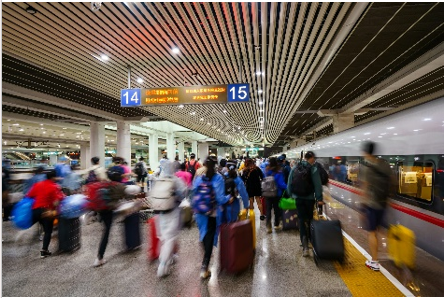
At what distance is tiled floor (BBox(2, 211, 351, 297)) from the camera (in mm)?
3459

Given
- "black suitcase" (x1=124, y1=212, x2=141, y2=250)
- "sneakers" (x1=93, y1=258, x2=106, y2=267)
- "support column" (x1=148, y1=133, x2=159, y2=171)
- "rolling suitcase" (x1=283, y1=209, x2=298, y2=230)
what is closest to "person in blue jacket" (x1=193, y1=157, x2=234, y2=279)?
"black suitcase" (x1=124, y1=212, x2=141, y2=250)

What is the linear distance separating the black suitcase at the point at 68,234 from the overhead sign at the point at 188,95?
15.3 ft

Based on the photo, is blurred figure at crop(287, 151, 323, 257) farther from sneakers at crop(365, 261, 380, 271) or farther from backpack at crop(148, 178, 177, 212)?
backpack at crop(148, 178, 177, 212)

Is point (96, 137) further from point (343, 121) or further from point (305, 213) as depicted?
point (305, 213)

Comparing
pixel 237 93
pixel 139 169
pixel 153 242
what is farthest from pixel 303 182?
pixel 139 169

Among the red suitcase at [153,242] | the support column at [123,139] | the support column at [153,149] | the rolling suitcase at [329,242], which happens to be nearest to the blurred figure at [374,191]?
the rolling suitcase at [329,242]

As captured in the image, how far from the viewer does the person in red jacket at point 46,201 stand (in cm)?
464

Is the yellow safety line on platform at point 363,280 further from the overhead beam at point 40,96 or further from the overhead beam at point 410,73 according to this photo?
the overhead beam at point 40,96

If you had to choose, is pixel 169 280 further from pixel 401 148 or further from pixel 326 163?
pixel 326 163

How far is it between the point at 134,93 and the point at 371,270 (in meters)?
7.49

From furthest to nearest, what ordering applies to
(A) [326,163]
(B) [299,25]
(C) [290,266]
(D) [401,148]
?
(A) [326,163] < (B) [299,25] < (D) [401,148] < (C) [290,266]

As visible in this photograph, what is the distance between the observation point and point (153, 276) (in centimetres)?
388

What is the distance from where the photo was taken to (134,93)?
8789mm

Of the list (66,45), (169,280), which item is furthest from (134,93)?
(169,280)
